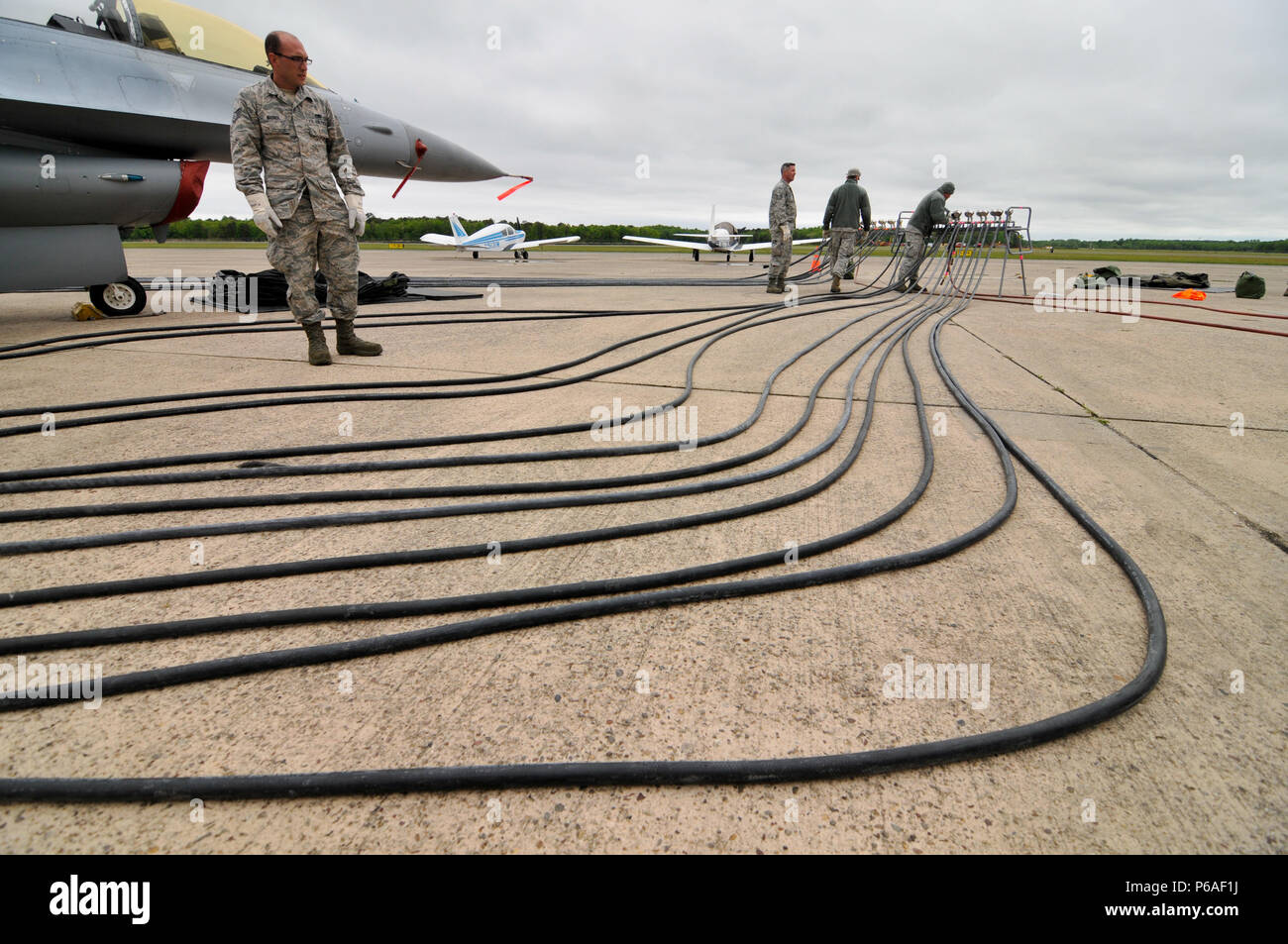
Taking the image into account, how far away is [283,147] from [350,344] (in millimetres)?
1464

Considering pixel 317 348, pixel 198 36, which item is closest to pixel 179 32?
pixel 198 36

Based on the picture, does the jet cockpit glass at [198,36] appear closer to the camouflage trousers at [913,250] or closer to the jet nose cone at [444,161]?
the jet nose cone at [444,161]

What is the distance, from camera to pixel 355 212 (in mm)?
4691

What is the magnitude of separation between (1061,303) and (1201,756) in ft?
34.6

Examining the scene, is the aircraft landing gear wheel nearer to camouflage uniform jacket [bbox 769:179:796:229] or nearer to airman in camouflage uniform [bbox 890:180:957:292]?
camouflage uniform jacket [bbox 769:179:796:229]

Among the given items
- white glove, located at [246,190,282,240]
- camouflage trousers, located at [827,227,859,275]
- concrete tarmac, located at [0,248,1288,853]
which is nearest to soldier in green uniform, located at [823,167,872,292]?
camouflage trousers, located at [827,227,859,275]

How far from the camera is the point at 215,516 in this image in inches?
92.0

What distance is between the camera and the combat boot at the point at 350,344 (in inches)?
196

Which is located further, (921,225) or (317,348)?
(921,225)

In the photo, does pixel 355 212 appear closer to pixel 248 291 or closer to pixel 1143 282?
pixel 248 291

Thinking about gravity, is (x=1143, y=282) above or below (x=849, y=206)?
below

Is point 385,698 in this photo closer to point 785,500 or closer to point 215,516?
point 215,516

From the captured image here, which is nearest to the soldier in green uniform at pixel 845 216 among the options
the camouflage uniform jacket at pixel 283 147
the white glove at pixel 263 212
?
the camouflage uniform jacket at pixel 283 147
